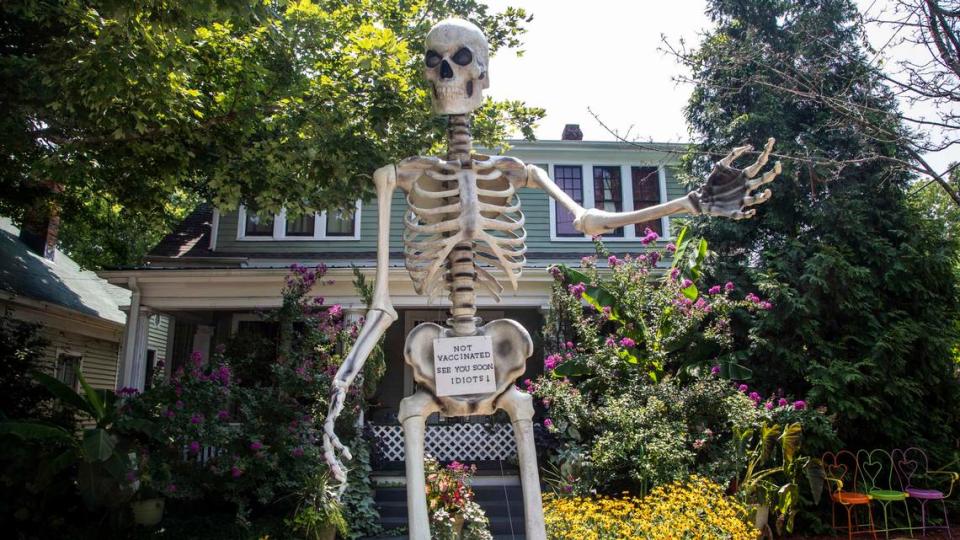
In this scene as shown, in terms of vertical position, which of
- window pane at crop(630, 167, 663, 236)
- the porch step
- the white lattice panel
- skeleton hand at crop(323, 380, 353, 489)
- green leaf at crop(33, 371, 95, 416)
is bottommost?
the porch step

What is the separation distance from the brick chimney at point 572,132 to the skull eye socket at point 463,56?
41.7ft

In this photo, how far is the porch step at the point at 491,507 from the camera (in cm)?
917

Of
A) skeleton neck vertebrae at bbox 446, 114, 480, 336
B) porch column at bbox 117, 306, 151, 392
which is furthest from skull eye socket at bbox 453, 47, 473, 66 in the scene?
porch column at bbox 117, 306, 151, 392

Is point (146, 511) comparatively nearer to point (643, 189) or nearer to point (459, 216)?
point (459, 216)

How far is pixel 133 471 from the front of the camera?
7.67 meters

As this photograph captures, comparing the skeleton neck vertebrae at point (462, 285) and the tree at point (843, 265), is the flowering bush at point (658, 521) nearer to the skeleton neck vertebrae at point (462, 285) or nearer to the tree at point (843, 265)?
the skeleton neck vertebrae at point (462, 285)

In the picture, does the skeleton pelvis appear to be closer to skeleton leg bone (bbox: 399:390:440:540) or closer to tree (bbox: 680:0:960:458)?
skeleton leg bone (bbox: 399:390:440:540)

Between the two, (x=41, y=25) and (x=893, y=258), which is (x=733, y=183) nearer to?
(x=893, y=258)

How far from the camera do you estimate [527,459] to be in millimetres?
3941

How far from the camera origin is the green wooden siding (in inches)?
574

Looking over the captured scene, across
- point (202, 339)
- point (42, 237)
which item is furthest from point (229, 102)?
point (42, 237)

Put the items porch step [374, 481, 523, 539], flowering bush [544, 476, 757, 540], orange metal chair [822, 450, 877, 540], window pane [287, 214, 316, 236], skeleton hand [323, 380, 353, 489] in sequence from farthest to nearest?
1. window pane [287, 214, 316, 236]
2. porch step [374, 481, 523, 539]
3. orange metal chair [822, 450, 877, 540]
4. flowering bush [544, 476, 757, 540]
5. skeleton hand [323, 380, 353, 489]

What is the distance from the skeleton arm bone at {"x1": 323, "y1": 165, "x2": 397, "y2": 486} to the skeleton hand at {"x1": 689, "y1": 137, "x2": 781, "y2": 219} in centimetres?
189

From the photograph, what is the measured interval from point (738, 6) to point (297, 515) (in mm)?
11242
